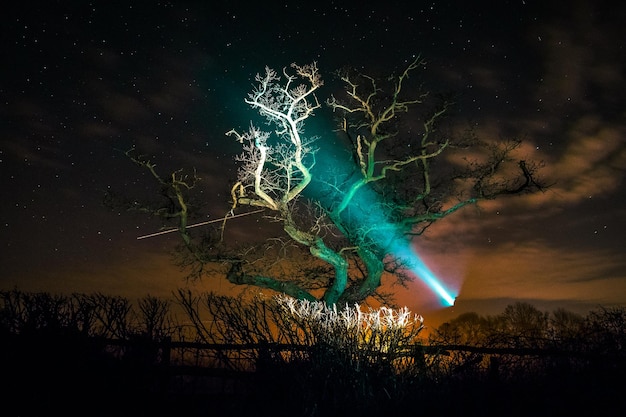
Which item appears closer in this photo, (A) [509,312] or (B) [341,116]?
(B) [341,116]

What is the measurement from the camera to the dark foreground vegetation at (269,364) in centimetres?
626

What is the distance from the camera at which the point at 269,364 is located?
7.04 metres

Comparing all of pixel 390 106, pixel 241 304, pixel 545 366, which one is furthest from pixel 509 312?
pixel 241 304

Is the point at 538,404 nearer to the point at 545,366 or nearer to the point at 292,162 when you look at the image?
the point at 545,366

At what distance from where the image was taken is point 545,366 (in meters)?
7.35

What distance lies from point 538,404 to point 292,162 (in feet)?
42.6

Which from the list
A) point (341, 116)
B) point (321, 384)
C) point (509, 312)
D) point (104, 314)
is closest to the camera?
point (321, 384)

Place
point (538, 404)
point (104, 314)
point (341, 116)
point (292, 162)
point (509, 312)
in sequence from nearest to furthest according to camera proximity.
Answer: point (538, 404) → point (104, 314) → point (292, 162) → point (341, 116) → point (509, 312)

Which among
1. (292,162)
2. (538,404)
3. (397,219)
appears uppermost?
(292,162)

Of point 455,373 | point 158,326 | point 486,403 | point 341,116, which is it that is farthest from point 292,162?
point 486,403

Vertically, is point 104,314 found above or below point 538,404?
above

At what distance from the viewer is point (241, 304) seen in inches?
303

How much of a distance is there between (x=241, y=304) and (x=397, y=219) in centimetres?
1251

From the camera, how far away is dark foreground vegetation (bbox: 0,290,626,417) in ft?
20.5
